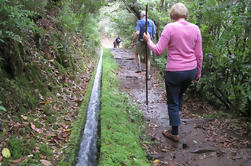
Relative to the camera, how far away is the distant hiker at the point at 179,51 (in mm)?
3477

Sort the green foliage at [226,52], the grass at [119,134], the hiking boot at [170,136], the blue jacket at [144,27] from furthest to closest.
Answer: the blue jacket at [144,27] < the green foliage at [226,52] < the hiking boot at [170,136] < the grass at [119,134]

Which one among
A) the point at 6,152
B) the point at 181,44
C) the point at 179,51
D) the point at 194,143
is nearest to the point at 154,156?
the point at 194,143

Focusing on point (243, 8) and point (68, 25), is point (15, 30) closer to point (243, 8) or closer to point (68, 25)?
point (68, 25)

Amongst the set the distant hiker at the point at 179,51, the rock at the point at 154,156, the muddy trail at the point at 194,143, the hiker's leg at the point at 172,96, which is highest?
the distant hiker at the point at 179,51

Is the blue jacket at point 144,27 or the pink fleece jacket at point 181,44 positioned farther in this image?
the blue jacket at point 144,27

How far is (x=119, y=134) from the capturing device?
151 inches

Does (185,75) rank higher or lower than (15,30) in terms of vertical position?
lower

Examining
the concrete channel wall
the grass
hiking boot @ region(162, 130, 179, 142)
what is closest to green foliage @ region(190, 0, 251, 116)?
hiking boot @ region(162, 130, 179, 142)

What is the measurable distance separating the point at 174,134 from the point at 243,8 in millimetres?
2860

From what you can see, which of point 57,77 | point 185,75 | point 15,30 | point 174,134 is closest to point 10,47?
point 15,30

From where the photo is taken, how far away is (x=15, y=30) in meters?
4.23

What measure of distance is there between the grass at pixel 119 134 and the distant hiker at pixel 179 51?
0.89 meters

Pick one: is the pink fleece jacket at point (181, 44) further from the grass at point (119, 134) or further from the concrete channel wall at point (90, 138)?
the concrete channel wall at point (90, 138)

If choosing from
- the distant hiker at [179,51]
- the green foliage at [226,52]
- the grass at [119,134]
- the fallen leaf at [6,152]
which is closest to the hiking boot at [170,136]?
the distant hiker at [179,51]
